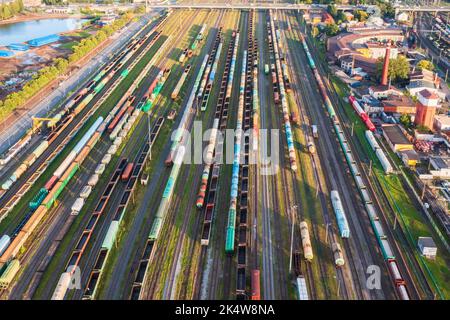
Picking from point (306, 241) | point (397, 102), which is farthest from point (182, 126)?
point (397, 102)

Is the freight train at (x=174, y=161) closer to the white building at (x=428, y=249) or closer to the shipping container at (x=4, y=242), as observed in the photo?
the shipping container at (x=4, y=242)

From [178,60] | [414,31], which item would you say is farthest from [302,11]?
[178,60]

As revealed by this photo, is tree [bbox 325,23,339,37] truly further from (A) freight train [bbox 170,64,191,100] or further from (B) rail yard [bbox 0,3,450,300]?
(A) freight train [bbox 170,64,191,100]

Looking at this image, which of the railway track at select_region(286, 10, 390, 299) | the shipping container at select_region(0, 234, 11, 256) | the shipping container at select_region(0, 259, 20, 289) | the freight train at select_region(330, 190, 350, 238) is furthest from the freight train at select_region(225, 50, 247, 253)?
the shipping container at select_region(0, 234, 11, 256)

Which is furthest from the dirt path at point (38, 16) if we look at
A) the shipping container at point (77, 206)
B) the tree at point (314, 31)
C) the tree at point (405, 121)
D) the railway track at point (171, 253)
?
the railway track at point (171, 253)

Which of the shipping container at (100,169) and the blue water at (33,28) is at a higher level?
the blue water at (33,28)
